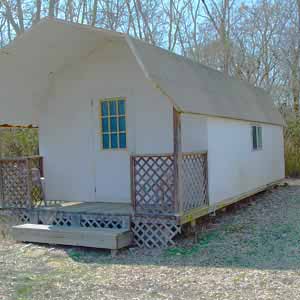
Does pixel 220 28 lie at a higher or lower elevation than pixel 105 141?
higher

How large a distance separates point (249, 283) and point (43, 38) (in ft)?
18.1

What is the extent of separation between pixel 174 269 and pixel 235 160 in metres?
4.56

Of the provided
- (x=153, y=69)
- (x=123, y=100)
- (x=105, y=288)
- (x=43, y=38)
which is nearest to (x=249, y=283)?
(x=105, y=288)

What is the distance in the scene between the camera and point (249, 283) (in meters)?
5.43

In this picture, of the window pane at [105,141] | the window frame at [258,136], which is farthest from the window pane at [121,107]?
the window frame at [258,136]

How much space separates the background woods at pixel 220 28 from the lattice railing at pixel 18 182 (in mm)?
13108

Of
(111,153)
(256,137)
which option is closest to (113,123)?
(111,153)

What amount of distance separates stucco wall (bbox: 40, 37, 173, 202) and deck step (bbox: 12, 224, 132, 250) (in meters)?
1.67

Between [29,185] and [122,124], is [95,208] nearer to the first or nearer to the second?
[29,185]

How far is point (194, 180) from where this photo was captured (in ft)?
26.2

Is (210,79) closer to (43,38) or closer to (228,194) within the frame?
(228,194)

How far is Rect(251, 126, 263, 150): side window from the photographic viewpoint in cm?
1201

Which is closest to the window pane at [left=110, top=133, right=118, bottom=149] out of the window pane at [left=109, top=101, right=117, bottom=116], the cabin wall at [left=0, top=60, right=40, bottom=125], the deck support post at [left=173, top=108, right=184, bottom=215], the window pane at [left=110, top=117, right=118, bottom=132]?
the window pane at [left=110, top=117, right=118, bottom=132]

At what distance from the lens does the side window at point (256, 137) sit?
12.0 m
